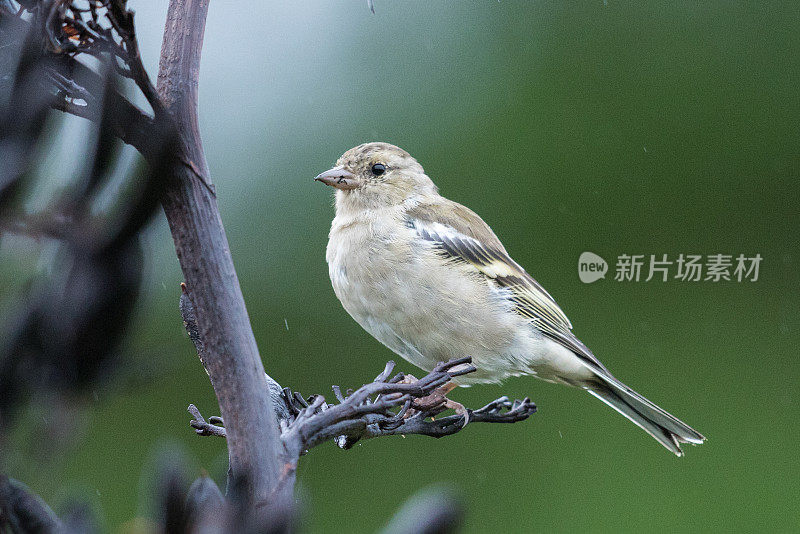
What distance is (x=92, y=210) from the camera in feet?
1.15

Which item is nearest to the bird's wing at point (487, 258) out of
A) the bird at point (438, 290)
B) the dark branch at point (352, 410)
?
the bird at point (438, 290)

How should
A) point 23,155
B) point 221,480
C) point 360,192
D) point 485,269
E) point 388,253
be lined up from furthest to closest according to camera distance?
1. point 485,269
2. point 360,192
3. point 388,253
4. point 221,480
5. point 23,155

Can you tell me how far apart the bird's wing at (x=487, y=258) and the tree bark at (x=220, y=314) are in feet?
3.96

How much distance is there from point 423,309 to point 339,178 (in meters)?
0.32

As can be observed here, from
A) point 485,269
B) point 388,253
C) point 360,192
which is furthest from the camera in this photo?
point 485,269

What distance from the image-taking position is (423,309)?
161 cm

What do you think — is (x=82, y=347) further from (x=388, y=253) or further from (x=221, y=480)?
(x=388, y=253)

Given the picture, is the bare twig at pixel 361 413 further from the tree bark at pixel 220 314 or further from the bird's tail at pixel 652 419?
the bird's tail at pixel 652 419

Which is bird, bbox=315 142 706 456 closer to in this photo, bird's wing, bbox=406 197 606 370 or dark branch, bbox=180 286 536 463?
bird's wing, bbox=406 197 606 370

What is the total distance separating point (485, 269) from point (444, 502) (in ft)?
5.04

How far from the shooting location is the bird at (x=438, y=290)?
1601 mm

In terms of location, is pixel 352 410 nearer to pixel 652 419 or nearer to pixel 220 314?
pixel 220 314

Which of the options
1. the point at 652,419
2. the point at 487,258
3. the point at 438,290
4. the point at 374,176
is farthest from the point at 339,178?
the point at 652,419

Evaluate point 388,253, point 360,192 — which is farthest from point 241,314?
point 360,192
